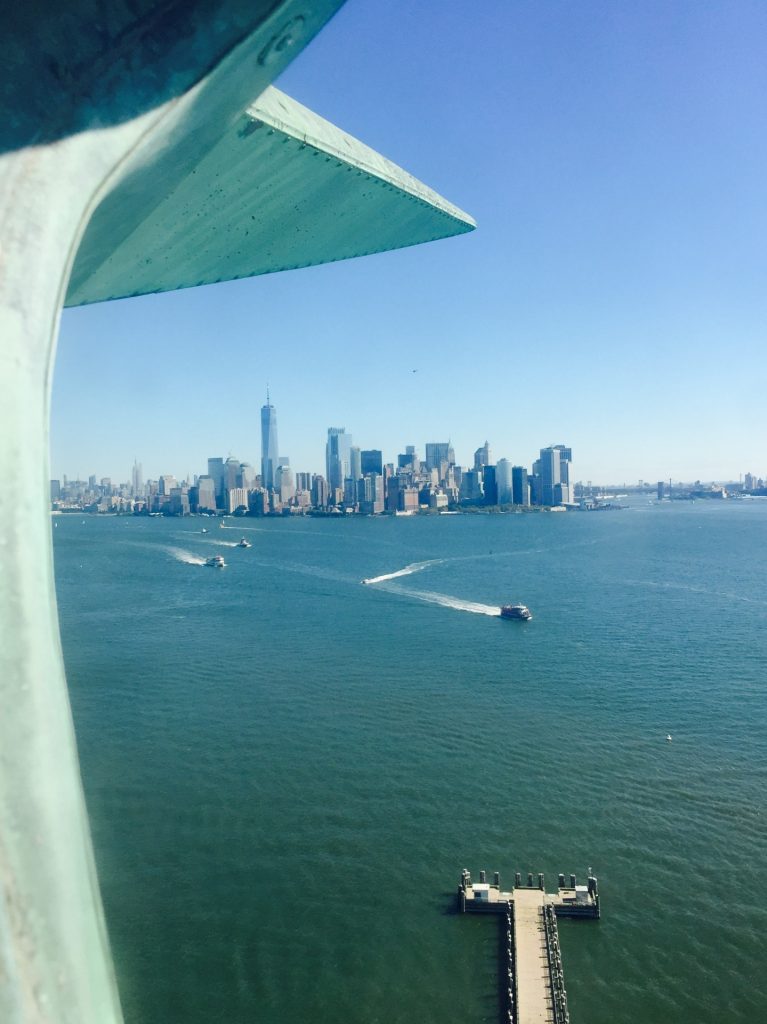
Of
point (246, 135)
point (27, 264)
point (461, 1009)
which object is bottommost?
point (461, 1009)

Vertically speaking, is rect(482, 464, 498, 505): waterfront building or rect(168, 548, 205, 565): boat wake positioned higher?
rect(482, 464, 498, 505): waterfront building

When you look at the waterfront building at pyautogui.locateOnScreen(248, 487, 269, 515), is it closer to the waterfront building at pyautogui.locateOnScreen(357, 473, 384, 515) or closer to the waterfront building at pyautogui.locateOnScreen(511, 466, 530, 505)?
the waterfront building at pyautogui.locateOnScreen(357, 473, 384, 515)

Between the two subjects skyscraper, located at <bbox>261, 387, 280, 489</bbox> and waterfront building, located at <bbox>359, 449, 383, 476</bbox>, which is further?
skyscraper, located at <bbox>261, 387, 280, 489</bbox>

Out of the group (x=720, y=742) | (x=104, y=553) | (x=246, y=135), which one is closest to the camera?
(x=246, y=135)

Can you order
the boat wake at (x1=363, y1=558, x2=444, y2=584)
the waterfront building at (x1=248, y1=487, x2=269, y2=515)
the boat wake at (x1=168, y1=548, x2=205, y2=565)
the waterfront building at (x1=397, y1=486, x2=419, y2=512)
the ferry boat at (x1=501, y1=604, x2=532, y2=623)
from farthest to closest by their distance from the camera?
the waterfront building at (x1=248, y1=487, x2=269, y2=515), the waterfront building at (x1=397, y1=486, x2=419, y2=512), the boat wake at (x1=168, y1=548, x2=205, y2=565), the boat wake at (x1=363, y1=558, x2=444, y2=584), the ferry boat at (x1=501, y1=604, x2=532, y2=623)

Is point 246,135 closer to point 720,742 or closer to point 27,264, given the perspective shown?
point 27,264

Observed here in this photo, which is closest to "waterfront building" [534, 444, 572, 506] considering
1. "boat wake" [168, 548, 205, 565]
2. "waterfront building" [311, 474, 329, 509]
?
"waterfront building" [311, 474, 329, 509]

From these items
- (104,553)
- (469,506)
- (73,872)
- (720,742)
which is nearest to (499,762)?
(720,742)

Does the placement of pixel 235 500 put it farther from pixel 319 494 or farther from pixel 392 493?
pixel 392 493

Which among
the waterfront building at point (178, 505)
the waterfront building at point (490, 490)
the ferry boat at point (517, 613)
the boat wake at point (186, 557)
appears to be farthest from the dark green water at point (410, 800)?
the waterfront building at point (490, 490)
